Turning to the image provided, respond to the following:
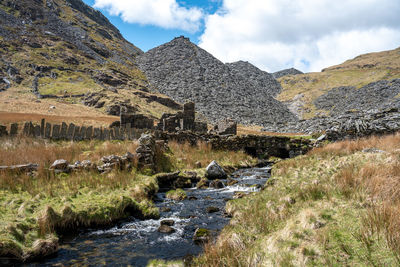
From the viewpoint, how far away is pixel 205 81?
87.8 metres

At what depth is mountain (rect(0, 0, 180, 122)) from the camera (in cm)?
5534

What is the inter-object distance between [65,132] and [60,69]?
80266 millimetres

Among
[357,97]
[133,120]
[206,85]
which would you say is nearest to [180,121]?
[133,120]

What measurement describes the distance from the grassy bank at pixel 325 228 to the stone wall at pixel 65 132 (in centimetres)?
1316

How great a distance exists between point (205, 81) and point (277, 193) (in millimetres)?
82827

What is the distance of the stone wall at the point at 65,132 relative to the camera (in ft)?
46.6

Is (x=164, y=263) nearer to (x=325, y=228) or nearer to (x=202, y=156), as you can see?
(x=325, y=228)

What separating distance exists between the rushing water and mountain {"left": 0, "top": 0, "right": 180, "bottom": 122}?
136 feet

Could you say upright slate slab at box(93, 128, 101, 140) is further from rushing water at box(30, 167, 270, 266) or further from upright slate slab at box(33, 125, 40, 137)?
rushing water at box(30, 167, 270, 266)

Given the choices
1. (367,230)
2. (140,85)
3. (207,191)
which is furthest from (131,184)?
(140,85)

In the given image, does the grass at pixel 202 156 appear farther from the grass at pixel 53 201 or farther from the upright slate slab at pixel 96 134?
the upright slate slab at pixel 96 134

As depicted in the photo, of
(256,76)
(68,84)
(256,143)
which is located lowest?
(256,143)

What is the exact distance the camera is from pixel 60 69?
83.3m

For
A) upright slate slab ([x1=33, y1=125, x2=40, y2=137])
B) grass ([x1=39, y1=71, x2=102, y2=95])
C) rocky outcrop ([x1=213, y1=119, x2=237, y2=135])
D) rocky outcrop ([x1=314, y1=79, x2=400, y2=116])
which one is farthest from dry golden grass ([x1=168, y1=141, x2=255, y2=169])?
rocky outcrop ([x1=314, y1=79, x2=400, y2=116])
